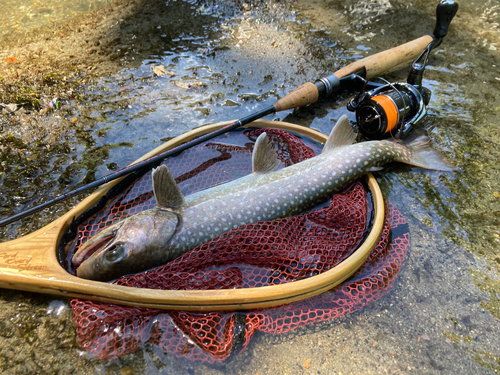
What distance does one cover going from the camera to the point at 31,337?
2.67 metres

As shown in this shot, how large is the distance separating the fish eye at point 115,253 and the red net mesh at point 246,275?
0.22 metres

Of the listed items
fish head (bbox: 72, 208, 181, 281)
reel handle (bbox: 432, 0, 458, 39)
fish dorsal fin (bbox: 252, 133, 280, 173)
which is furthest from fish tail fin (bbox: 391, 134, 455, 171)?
fish head (bbox: 72, 208, 181, 281)

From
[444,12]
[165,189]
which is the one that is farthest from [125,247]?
[444,12]

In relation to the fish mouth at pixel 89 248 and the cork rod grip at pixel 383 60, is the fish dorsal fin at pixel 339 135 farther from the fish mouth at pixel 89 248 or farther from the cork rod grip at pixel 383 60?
the fish mouth at pixel 89 248

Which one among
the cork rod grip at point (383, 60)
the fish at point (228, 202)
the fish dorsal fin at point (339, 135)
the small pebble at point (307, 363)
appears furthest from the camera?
the cork rod grip at point (383, 60)

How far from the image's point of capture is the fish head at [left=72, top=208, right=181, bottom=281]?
8.96 ft

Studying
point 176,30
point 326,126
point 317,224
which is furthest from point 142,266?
point 176,30

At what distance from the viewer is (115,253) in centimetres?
274

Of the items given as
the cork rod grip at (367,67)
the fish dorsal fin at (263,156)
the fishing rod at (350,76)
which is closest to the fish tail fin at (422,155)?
the fishing rod at (350,76)

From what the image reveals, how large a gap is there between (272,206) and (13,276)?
234 cm

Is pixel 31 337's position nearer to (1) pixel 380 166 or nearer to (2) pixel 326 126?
(1) pixel 380 166

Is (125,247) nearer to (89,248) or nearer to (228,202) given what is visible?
(89,248)

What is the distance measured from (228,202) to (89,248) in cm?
135

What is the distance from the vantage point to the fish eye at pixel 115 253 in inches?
107
